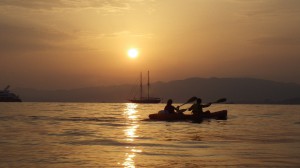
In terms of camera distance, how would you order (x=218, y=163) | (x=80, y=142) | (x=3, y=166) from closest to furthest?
(x=3, y=166) → (x=218, y=163) → (x=80, y=142)

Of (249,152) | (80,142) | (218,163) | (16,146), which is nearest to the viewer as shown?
(218,163)

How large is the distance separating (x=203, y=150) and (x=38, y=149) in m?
7.08

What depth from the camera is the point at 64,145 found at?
805 inches

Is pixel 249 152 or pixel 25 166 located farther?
pixel 249 152

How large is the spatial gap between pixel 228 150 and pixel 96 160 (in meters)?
6.23

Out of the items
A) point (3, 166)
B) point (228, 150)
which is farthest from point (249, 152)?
point (3, 166)

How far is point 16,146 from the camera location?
64.8 ft

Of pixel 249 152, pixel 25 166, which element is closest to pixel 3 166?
pixel 25 166

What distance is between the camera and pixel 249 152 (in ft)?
60.1

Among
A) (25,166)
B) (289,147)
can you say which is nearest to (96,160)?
(25,166)

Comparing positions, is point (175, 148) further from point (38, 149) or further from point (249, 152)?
point (38, 149)

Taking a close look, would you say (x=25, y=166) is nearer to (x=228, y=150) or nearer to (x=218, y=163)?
(x=218, y=163)

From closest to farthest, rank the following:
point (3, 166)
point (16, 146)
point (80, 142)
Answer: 1. point (3, 166)
2. point (16, 146)
3. point (80, 142)

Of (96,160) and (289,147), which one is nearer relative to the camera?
Answer: (96,160)
